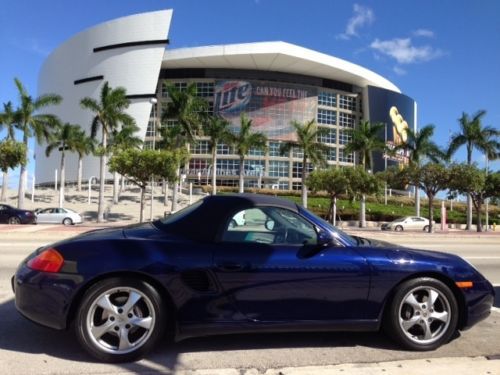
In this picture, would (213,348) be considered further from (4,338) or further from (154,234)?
(4,338)

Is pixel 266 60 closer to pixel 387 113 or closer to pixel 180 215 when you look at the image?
pixel 387 113

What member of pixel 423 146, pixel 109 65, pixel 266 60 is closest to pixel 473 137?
pixel 423 146

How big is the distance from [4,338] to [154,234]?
172 centimetres

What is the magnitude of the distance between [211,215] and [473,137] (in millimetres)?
43880

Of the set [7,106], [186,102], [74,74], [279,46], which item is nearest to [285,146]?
[186,102]

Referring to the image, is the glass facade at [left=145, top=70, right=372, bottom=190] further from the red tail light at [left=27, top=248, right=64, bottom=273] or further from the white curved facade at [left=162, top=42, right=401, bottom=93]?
the red tail light at [left=27, top=248, right=64, bottom=273]

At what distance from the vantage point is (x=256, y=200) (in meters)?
4.70

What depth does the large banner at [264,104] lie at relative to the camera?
92.6 m

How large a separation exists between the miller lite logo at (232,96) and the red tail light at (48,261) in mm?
89359

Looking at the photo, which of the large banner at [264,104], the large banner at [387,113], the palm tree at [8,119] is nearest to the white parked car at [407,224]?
the palm tree at [8,119]

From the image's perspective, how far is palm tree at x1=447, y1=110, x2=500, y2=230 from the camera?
43.5 m

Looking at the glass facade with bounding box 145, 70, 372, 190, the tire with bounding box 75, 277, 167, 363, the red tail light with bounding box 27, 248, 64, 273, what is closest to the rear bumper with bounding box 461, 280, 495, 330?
the tire with bounding box 75, 277, 167, 363

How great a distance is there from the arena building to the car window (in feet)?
271

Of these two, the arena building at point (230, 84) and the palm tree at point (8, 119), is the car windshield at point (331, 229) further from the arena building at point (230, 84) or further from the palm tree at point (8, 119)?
the arena building at point (230, 84)
